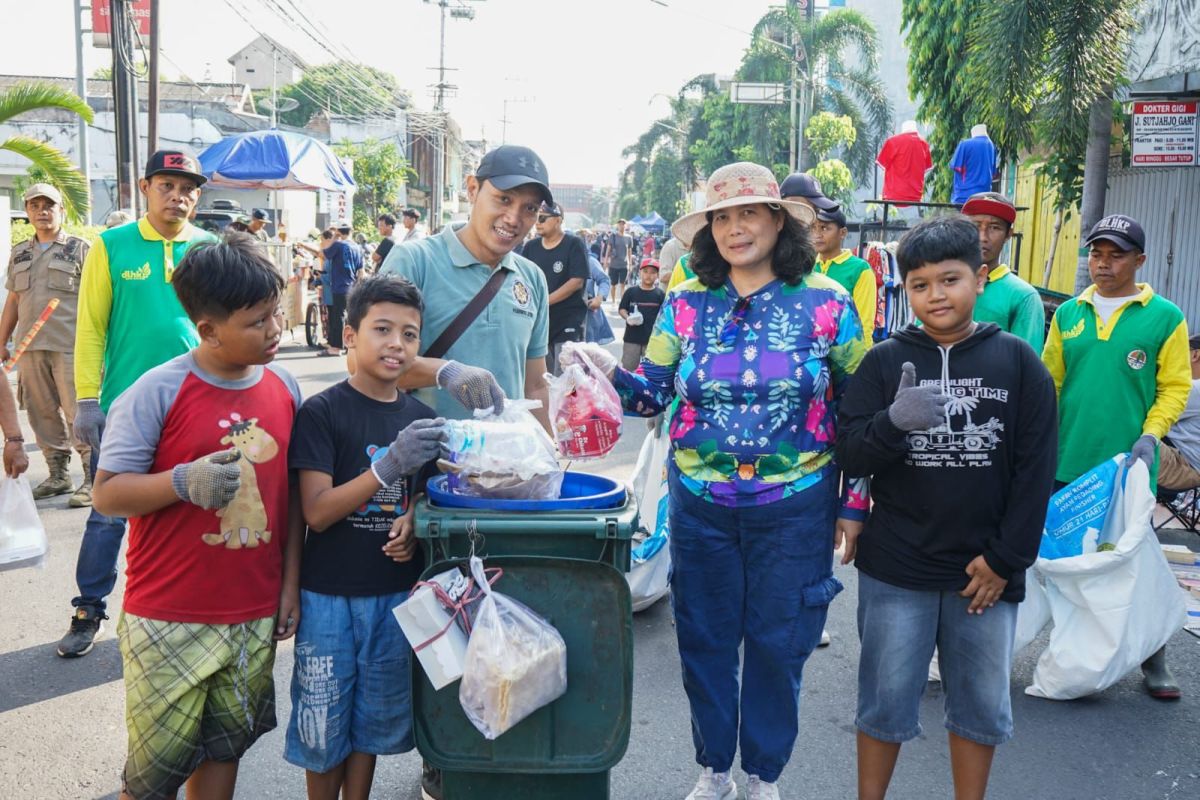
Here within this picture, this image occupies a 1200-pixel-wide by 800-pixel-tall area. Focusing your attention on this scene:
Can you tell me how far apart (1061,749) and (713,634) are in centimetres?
161

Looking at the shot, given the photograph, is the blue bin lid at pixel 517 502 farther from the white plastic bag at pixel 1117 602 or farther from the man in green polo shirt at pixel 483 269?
the white plastic bag at pixel 1117 602

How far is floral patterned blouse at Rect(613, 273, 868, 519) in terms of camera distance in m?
3.23

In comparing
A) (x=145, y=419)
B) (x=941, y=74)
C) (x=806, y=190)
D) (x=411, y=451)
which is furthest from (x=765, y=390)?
(x=941, y=74)

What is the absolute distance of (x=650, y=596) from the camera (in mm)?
5250

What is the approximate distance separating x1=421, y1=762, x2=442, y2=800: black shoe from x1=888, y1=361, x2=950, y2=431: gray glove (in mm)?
1796

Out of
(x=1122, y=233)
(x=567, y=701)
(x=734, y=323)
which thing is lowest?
(x=567, y=701)

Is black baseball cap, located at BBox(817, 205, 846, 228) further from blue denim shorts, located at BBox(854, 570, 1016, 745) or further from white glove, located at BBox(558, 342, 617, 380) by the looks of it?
blue denim shorts, located at BBox(854, 570, 1016, 745)

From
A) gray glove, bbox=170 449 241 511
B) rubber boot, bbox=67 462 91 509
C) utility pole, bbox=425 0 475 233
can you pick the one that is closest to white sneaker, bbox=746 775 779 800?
gray glove, bbox=170 449 241 511

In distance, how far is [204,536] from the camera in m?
2.74

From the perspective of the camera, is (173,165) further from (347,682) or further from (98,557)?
(347,682)

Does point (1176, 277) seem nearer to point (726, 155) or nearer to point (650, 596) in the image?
point (650, 596)

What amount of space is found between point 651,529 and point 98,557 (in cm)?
245

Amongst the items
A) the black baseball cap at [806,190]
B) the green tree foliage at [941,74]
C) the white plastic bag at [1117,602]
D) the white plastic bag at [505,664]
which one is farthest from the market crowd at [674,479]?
the green tree foliage at [941,74]


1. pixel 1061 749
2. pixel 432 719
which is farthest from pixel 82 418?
pixel 1061 749
